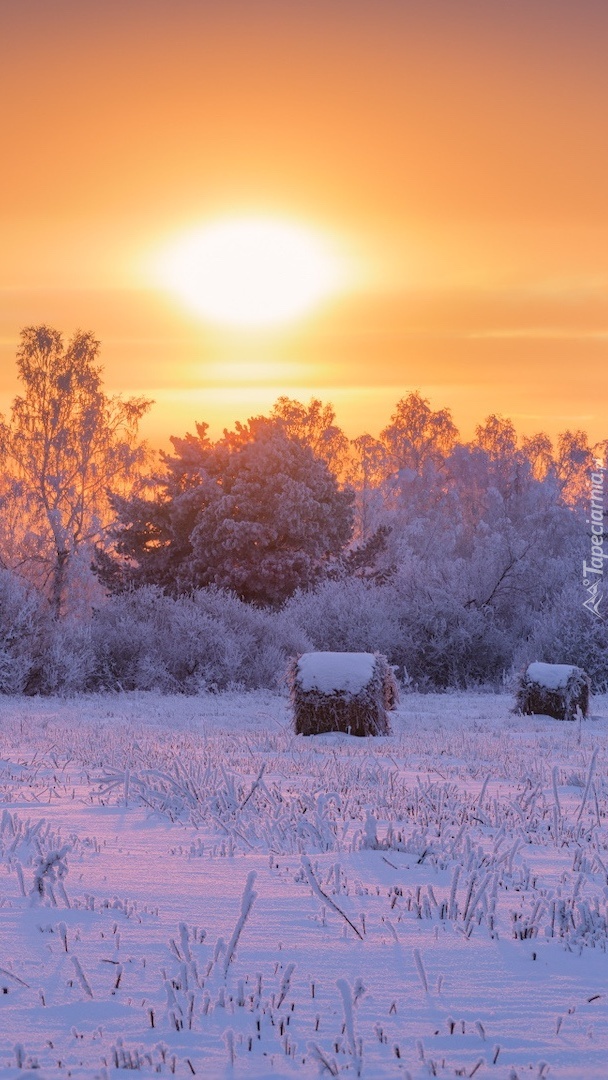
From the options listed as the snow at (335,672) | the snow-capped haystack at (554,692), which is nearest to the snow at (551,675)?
the snow-capped haystack at (554,692)

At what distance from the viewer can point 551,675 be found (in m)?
19.3

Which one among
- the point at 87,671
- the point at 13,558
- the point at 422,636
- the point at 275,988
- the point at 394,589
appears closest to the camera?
the point at 275,988

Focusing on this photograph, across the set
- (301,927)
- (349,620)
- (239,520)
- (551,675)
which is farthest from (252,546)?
(301,927)

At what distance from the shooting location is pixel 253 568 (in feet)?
110

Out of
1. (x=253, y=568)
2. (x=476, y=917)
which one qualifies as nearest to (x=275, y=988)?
(x=476, y=917)

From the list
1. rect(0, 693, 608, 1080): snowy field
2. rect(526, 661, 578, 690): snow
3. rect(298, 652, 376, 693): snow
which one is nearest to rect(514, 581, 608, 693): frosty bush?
rect(526, 661, 578, 690): snow

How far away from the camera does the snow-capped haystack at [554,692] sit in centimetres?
1906

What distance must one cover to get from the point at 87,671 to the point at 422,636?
7.78 meters

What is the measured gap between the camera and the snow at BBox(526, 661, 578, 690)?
1916cm

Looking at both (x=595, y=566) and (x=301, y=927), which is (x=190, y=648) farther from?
(x=301, y=927)

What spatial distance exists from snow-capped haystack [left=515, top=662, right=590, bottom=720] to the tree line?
7.85 m

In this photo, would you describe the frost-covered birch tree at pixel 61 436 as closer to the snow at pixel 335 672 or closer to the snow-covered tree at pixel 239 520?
the snow-covered tree at pixel 239 520

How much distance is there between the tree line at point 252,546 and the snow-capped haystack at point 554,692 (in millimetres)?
7851

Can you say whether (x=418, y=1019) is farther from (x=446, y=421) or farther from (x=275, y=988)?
(x=446, y=421)
